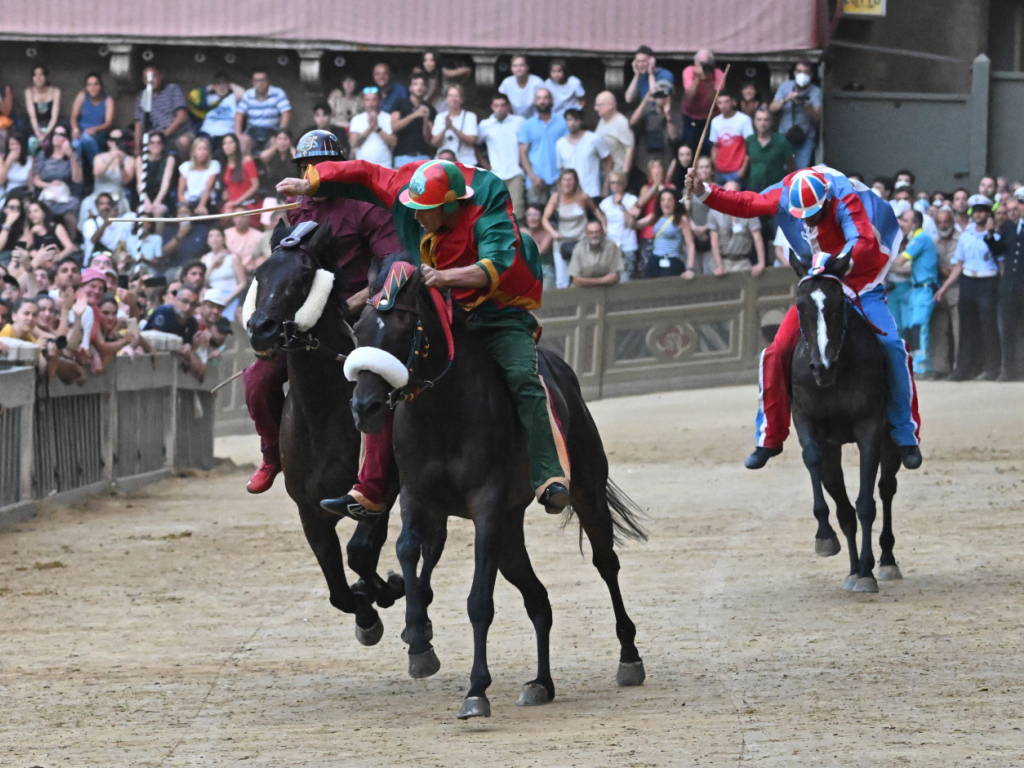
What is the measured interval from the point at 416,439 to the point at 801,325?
178 inches

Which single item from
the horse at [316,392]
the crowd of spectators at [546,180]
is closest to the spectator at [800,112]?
the crowd of spectators at [546,180]

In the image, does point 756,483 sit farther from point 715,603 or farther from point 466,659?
point 466,659

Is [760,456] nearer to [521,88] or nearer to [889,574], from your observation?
[889,574]

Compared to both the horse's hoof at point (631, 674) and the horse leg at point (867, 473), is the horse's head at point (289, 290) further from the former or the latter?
the horse leg at point (867, 473)

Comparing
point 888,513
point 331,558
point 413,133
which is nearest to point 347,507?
point 331,558

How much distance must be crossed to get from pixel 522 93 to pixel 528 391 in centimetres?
1659

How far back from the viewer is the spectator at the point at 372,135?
24672 millimetres

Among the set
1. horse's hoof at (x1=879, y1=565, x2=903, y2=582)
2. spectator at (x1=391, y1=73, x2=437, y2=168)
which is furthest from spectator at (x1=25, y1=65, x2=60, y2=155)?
horse's hoof at (x1=879, y1=565, x2=903, y2=582)

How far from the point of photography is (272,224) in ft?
82.1

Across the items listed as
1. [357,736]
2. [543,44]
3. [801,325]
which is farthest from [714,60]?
[357,736]

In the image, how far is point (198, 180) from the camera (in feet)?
82.1

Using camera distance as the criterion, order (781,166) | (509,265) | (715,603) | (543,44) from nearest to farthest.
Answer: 1. (509,265)
2. (715,603)
3. (781,166)
4. (543,44)

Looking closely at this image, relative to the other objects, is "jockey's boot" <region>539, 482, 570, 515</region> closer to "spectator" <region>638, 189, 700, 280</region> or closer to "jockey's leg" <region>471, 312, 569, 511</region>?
"jockey's leg" <region>471, 312, 569, 511</region>

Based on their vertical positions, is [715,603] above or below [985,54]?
below
